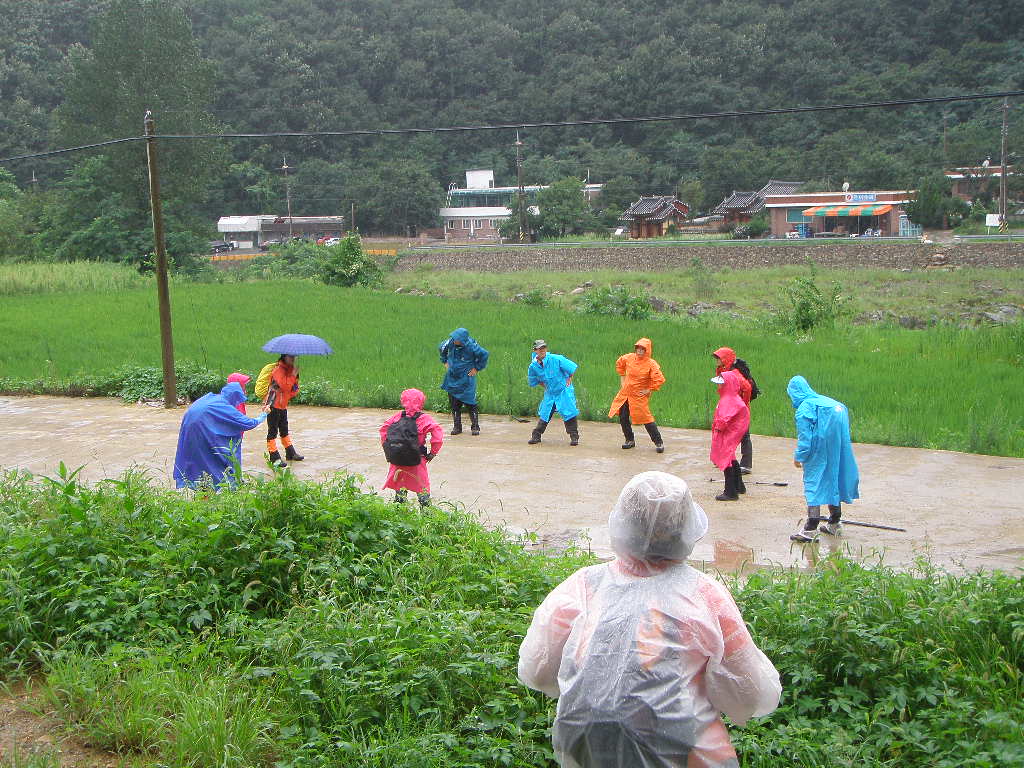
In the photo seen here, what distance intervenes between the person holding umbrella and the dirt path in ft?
1.34

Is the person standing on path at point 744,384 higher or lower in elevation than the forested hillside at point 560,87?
lower

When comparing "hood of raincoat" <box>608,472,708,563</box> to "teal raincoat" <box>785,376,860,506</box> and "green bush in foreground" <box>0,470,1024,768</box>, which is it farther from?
"teal raincoat" <box>785,376,860,506</box>

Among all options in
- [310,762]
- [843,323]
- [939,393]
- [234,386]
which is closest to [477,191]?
[843,323]

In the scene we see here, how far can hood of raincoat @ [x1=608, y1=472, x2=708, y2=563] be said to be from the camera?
2752 mm

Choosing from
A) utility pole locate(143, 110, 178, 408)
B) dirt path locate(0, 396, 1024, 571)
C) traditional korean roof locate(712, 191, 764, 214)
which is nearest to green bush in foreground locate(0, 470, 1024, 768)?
dirt path locate(0, 396, 1024, 571)

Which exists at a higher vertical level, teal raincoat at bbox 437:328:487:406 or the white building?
the white building

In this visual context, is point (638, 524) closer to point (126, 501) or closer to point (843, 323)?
point (126, 501)

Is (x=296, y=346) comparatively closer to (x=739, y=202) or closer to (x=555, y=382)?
(x=555, y=382)

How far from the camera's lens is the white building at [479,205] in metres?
67.1

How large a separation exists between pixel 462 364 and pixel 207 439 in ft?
16.1

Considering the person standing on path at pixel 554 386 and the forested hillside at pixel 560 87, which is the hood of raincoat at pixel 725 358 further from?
the forested hillside at pixel 560 87

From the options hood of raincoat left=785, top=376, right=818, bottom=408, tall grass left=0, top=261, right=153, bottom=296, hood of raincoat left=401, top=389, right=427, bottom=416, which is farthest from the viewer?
tall grass left=0, top=261, right=153, bottom=296

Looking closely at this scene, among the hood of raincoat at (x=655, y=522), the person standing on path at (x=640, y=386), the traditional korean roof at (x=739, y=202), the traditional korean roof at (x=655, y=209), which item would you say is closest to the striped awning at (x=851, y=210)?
the traditional korean roof at (x=739, y=202)

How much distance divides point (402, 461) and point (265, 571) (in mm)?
2397
